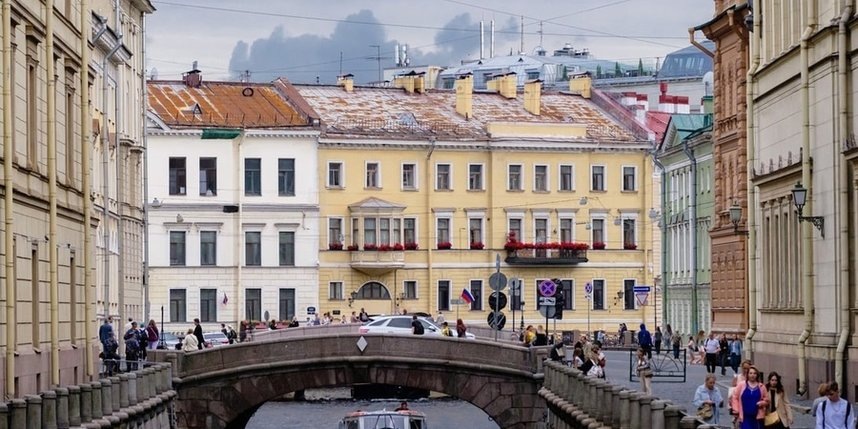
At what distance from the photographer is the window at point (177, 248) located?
110m

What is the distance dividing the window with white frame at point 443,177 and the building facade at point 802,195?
60915 mm

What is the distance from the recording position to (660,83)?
5994 inches

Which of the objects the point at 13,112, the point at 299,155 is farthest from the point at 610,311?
the point at 13,112

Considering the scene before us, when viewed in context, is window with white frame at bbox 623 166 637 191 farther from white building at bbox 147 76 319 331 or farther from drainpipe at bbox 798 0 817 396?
drainpipe at bbox 798 0 817 396

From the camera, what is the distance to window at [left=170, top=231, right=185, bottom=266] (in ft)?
362

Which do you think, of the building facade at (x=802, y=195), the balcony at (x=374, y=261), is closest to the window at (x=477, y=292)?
the balcony at (x=374, y=261)

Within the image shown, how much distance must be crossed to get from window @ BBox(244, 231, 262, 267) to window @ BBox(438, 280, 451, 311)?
9.56 m

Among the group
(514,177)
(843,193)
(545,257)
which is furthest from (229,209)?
(843,193)

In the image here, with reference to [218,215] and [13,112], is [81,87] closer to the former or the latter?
[13,112]

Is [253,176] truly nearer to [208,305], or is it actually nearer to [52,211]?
[208,305]

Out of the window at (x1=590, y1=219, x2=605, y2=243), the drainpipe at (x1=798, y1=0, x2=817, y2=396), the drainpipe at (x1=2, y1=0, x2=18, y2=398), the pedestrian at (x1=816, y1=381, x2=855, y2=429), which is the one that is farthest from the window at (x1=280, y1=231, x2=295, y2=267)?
the pedestrian at (x1=816, y1=381, x2=855, y2=429)

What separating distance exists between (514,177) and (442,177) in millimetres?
3903

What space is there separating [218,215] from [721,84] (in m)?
40.4

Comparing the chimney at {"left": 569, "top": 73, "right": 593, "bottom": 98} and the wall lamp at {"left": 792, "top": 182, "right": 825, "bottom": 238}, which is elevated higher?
the chimney at {"left": 569, "top": 73, "right": 593, "bottom": 98}
